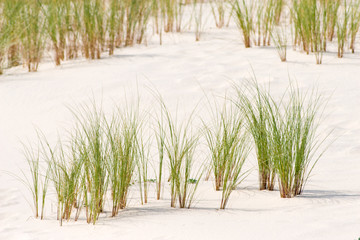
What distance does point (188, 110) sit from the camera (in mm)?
5020

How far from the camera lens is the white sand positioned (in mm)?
2779

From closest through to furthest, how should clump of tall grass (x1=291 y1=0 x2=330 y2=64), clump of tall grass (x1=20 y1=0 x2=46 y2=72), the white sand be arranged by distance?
the white sand → clump of tall grass (x1=291 y1=0 x2=330 y2=64) → clump of tall grass (x1=20 y1=0 x2=46 y2=72)

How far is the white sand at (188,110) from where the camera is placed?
2.78 metres

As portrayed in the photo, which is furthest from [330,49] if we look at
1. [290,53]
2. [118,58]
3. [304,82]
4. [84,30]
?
[84,30]

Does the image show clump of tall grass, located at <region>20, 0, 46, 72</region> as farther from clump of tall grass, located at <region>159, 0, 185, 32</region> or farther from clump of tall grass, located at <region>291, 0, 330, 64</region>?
clump of tall grass, located at <region>291, 0, 330, 64</region>

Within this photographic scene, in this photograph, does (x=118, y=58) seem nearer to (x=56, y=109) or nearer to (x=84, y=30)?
A: (x=84, y=30)

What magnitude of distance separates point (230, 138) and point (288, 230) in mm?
794

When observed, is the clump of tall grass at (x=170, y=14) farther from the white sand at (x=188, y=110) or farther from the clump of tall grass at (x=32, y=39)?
the clump of tall grass at (x=32, y=39)

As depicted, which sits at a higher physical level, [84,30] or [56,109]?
[84,30]

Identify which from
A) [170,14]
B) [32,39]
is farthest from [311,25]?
[32,39]

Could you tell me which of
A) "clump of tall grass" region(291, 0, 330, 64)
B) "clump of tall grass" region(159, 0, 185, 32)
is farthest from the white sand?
"clump of tall grass" region(159, 0, 185, 32)

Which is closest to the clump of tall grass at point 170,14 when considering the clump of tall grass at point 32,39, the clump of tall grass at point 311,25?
the clump of tall grass at point 32,39

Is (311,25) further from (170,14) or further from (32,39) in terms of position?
(32,39)

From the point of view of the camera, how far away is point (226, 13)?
8.49 metres
